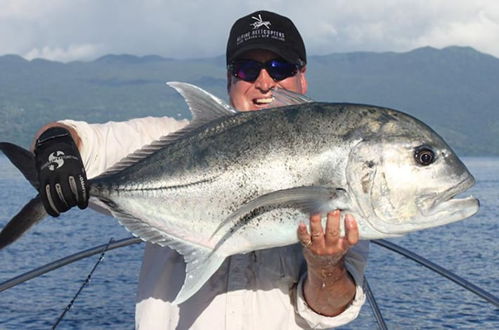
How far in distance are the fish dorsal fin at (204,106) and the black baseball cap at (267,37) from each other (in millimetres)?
770

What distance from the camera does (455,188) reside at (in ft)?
9.16

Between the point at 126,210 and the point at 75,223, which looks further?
the point at 75,223

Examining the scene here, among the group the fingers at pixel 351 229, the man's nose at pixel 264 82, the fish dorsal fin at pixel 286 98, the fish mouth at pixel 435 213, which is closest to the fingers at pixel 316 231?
the fingers at pixel 351 229

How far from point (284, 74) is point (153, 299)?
4.60ft

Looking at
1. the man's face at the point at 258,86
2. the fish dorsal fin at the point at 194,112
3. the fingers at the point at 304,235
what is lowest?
the fingers at the point at 304,235

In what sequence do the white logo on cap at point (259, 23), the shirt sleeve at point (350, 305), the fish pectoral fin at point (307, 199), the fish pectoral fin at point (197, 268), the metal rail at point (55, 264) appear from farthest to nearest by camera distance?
the metal rail at point (55, 264) < the white logo on cap at point (259, 23) < the shirt sleeve at point (350, 305) < the fish pectoral fin at point (197, 268) < the fish pectoral fin at point (307, 199)

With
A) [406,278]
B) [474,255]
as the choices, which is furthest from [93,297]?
[474,255]

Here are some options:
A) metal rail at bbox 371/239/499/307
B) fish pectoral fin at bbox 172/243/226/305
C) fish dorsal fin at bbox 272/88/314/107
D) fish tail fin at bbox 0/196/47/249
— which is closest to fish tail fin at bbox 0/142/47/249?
fish tail fin at bbox 0/196/47/249

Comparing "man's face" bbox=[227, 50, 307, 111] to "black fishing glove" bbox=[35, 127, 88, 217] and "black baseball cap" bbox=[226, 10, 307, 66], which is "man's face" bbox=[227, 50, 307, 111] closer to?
"black baseball cap" bbox=[226, 10, 307, 66]

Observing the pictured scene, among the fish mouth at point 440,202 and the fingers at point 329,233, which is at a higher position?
the fish mouth at point 440,202

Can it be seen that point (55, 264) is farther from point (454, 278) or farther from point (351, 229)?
point (351, 229)

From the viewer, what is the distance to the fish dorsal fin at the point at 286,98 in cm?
304

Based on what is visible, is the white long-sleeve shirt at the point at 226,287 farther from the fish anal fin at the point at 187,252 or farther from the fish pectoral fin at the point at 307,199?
the fish pectoral fin at the point at 307,199

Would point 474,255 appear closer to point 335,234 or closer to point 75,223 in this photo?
point 75,223
